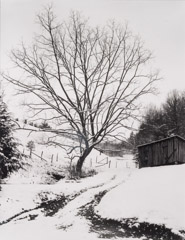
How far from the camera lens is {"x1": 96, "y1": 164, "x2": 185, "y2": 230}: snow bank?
341 inches

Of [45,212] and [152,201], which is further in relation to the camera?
[45,212]

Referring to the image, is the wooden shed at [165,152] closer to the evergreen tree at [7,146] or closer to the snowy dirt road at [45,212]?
the snowy dirt road at [45,212]

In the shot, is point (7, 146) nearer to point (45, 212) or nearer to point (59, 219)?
point (45, 212)

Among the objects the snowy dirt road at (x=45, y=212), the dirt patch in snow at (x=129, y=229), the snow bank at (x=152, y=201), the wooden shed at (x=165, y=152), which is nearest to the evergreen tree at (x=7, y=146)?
the snowy dirt road at (x=45, y=212)

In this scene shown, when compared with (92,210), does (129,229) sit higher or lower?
lower

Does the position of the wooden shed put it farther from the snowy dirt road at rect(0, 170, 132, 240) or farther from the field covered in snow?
the snowy dirt road at rect(0, 170, 132, 240)

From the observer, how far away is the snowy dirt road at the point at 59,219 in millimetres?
8039

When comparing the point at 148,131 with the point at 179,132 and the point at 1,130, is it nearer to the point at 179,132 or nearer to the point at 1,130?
the point at 179,132

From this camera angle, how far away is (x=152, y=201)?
32.2 ft

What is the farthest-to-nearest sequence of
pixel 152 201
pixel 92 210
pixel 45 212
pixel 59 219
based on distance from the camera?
pixel 45 212 → pixel 92 210 → pixel 59 219 → pixel 152 201

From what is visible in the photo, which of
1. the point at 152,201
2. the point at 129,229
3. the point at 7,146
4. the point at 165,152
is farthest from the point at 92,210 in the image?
the point at 165,152

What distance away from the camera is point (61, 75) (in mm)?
23922

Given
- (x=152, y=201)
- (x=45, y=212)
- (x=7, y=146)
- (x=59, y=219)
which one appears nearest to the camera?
(x=152, y=201)

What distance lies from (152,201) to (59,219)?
10.9 feet
